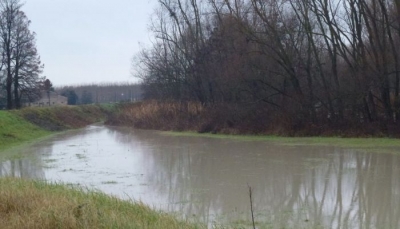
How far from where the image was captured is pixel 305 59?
28656 mm

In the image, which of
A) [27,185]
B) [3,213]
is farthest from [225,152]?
[3,213]

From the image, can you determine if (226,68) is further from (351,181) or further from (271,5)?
(351,181)

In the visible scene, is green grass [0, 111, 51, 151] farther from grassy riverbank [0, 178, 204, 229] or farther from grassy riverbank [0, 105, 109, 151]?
grassy riverbank [0, 178, 204, 229]

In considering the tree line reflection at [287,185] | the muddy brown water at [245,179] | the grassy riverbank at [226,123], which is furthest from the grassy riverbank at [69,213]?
the grassy riverbank at [226,123]

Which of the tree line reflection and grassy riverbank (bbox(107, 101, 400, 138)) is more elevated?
grassy riverbank (bbox(107, 101, 400, 138))

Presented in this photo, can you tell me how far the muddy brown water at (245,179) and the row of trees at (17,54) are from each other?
2059 cm

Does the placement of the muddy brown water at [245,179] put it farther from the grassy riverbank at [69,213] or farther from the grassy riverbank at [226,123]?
the grassy riverbank at [226,123]

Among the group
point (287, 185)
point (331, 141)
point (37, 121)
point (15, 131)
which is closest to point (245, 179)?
point (287, 185)

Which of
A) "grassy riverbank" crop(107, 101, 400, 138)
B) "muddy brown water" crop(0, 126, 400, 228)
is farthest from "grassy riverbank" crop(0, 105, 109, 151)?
"muddy brown water" crop(0, 126, 400, 228)

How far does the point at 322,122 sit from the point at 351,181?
45.1 feet

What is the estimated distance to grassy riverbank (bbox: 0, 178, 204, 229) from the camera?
21.2 ft

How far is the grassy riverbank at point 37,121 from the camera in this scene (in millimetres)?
29892

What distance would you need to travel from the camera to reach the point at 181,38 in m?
38.7

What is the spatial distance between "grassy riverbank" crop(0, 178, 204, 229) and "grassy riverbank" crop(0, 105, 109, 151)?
18378mm
